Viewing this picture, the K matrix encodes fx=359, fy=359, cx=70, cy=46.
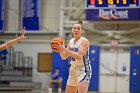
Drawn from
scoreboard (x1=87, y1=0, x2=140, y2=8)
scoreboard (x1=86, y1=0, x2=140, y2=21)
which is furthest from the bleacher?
scoreboard (x1=87, y1=0, x2=140, y2=8)

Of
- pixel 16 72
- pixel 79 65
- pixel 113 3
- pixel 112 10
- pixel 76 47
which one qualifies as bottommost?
pixel 16 72

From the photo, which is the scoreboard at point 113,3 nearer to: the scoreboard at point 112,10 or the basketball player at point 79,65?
the scoreboard at point 112,10

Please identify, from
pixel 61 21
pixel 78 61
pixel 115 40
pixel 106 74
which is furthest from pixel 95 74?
pixel 78 61

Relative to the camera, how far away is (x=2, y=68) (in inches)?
668

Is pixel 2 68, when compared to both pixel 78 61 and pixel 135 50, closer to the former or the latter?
pixel 135 50

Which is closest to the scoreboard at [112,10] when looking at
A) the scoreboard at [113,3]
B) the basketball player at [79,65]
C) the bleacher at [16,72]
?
the scoreboard at [113,3]

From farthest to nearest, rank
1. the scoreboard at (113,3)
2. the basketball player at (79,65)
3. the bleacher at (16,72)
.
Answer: the bleacher at (16,72) → the scoreboard at (113,3) → the basketball player at (79,65)

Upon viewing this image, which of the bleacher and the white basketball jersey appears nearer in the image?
the white basketball jersey

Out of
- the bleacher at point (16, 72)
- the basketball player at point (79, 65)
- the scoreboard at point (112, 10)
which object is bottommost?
the bleacher at point (16, 72)

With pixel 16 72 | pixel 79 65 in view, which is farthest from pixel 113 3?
pixel 79 65

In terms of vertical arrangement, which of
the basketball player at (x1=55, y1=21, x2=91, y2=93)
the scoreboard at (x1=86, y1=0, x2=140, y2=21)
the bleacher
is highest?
the scoreboard at (x1=86, y1=0, x2=140, y2=21)

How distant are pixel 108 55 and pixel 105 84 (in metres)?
1.33

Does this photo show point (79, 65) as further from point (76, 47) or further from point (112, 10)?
point (112, 10)

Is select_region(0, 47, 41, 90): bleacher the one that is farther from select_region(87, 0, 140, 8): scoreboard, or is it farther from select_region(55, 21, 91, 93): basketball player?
select_region(55, 21, 91, 93): basketball player
